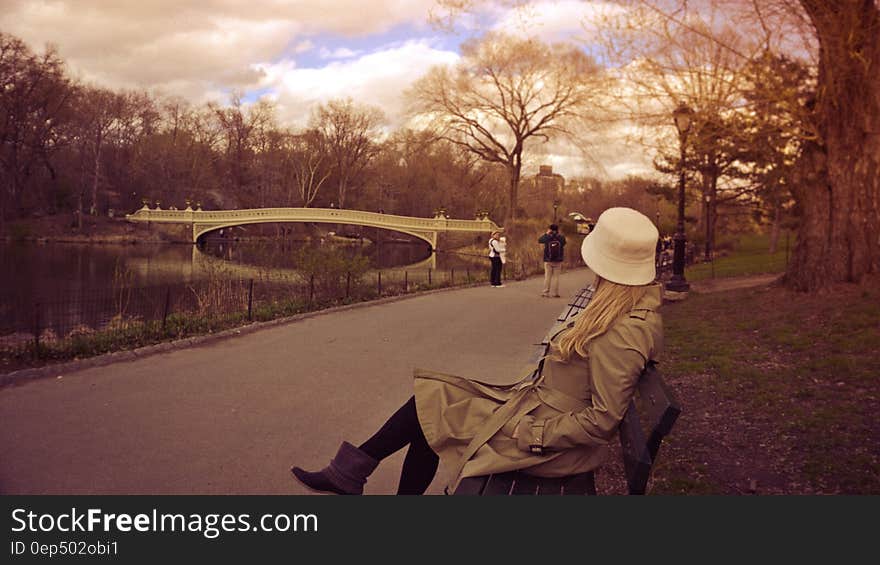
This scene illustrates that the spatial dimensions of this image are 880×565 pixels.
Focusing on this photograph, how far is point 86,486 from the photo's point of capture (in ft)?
13.2

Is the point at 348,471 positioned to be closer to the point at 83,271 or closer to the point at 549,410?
the point at 549,410

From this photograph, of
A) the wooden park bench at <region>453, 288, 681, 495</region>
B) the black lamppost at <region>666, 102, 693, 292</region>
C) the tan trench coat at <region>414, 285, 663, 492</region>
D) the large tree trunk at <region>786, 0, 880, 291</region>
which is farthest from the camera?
the black lamppost at <region>666, 102, 693, 292</region>

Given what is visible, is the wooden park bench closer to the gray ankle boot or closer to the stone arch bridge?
the gray ankle boot

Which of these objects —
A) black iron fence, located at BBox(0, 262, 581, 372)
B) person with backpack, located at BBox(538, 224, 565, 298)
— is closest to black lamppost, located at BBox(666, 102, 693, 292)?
person with backpack, located at BBox(538, 224, 565, 298)

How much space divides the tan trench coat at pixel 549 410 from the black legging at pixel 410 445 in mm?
202

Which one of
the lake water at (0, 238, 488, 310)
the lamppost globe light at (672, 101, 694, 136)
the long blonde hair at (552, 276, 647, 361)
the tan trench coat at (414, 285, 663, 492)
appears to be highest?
the lamppost globe light at (672, 101, 694, 136)

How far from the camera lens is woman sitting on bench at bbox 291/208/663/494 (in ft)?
8.49

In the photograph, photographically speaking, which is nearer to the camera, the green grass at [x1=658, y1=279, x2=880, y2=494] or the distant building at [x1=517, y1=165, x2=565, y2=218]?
the green grass at [x1=658, y1=279, x2=880, y2=494]

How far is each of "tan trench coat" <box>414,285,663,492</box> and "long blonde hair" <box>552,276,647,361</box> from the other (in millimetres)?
31

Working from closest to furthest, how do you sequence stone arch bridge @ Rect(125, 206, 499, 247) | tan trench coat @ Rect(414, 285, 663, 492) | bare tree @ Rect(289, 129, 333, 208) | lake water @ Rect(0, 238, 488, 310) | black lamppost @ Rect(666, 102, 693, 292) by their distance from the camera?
tan trench coat @ Rect(414, 285, 663, 492) < black lamppost @ Rect(666, 102, 693, 292) < lake water @ Rect(0, 238, 488, 310) < stone arch bridge @ Rect(125, 206, 499, 247) < bare tree @ Rect(289, 129, 333, 208)

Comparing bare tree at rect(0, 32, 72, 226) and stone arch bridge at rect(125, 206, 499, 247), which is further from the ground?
bare tree at rect(0, 32, 72, 226)

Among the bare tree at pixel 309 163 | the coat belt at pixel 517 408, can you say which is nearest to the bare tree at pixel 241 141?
the bare tree at pixel 309 163

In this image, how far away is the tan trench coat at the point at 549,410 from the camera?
2.58m

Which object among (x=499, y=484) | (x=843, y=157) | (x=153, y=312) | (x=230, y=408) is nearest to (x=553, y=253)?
(x=843, y=157)
